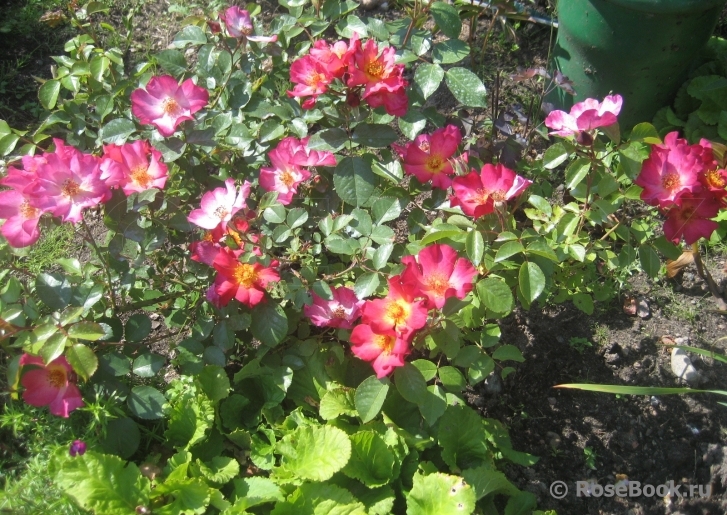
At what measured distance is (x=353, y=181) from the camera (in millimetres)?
1551

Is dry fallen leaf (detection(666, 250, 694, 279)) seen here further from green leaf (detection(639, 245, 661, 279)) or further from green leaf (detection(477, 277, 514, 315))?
green leaf (detection(477, 277, 514, 315))

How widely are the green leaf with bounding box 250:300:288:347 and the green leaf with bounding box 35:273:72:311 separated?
41 cm

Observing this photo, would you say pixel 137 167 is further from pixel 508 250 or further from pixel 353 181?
pixel 508 250

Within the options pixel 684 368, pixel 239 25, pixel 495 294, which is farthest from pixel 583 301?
pixel 239 25

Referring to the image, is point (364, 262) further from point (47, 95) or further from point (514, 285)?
point (47, 95)

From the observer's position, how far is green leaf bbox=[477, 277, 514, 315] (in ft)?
4.67

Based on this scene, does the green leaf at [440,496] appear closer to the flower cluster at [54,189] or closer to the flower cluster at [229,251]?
the flower cluster at [229,251]

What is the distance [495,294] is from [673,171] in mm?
476

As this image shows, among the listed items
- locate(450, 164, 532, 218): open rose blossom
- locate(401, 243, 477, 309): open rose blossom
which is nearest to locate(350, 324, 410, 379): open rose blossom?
locate(401, 243, 477, 309): open rose blossom

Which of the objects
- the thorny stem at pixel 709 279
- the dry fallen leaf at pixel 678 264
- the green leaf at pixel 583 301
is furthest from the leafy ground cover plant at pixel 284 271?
the dry fallen leaf at pixel 678 264

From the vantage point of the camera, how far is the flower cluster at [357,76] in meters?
1.44

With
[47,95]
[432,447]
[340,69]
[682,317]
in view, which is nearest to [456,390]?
[432,447]

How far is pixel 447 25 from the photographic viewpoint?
1.54m

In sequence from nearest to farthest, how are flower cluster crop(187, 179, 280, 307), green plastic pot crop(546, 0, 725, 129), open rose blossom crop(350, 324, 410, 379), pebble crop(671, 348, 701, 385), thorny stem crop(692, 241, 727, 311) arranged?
open rose blossom crop(350, 324, 410, 379), flower cluster crop(187, 179, 280, 307), thorny stem crop(692, 241, 727, 311), pebble crop(671, 348, 701, 385), green plastic pot crop(546, 0, 725, 129)
